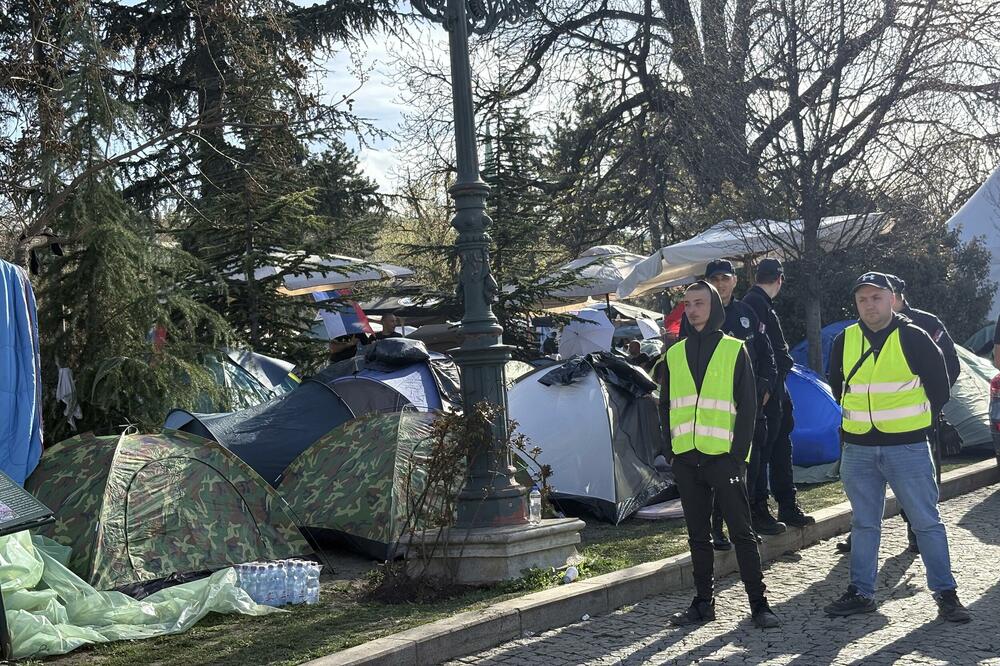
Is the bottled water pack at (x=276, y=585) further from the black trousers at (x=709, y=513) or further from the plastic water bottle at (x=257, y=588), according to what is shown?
the black trousers at (x=709, y=513)

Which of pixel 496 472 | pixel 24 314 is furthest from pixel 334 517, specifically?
pixel 24 314

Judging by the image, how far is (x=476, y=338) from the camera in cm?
710

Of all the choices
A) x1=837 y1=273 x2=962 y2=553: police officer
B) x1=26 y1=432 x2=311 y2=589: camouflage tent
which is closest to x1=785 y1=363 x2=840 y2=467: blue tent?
x1=837 y1=273 x2=962 y2=553: police officer

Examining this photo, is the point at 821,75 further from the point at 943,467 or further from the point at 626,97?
the point at 626,97

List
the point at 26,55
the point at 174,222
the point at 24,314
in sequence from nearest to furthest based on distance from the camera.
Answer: the point at 24,314, the point at 26,55, the point at 174,222

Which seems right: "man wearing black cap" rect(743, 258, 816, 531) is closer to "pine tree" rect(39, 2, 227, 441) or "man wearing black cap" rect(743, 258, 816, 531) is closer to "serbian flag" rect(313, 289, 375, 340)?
"pine tree" rect(39, 2, 227, 441)

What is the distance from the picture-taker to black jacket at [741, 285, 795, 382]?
7996 mm

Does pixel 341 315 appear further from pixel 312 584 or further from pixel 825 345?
pixel 312 584

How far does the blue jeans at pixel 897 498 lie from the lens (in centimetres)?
602

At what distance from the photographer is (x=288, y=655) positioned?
5625 millimetres

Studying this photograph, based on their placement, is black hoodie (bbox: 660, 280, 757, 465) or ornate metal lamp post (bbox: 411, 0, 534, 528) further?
ornate metal lamp post (bbox: 411, 0, 534, 528)

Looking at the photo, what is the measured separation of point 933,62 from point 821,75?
137 cm

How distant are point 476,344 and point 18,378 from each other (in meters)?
3.51

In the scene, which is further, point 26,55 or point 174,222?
point 174,222
